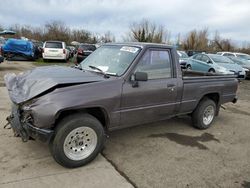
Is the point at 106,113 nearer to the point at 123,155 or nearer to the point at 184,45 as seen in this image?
the point at 123,155

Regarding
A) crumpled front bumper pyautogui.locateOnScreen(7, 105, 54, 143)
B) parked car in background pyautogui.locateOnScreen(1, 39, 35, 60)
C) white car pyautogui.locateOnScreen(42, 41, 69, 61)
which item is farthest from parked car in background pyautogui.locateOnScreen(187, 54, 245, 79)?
crumpled front bumper pyautogui.locateOnScreen(7, 105, 54, 143)

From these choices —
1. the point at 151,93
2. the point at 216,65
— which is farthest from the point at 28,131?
the point at 216,65

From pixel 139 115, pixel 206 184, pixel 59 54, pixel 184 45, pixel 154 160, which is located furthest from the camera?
pixel 184 45

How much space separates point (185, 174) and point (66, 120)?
1.91 metres

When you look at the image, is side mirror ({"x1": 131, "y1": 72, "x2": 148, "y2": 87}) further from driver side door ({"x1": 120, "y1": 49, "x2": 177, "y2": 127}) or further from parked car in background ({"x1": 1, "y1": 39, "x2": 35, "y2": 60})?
parked car in background ({"x1": 1, "y1": 39, "x2": 35, "y2": 60})

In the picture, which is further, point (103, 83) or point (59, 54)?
point (59, 54)

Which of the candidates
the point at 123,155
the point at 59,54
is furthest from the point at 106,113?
the point at 59,54

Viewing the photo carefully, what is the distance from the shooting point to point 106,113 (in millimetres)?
3846

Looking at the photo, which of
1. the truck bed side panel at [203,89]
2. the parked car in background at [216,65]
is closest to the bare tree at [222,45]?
the parked car in background at [216,65]

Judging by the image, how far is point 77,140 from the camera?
3.63 m

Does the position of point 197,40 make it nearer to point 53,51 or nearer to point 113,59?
point 53,51

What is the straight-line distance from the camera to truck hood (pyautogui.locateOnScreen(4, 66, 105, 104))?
3400mm

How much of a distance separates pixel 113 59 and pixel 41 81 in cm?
141

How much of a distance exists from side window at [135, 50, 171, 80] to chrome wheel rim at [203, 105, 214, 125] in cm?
165
